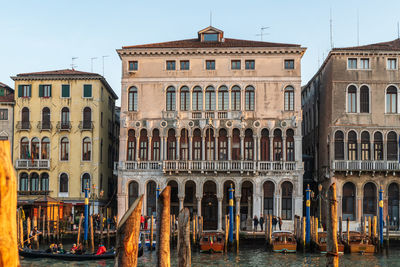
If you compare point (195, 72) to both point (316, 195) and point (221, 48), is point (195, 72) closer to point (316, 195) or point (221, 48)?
point (221, 48)

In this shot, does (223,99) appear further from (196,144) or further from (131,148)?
(131,148)

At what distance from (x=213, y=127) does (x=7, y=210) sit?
31.1 m

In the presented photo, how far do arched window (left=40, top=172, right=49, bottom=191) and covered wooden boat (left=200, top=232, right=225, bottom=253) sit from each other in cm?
1356

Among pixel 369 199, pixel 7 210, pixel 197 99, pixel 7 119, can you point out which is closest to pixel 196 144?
pixel 197 99

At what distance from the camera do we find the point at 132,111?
36375 millimetres

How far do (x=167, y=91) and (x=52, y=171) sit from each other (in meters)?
8.74

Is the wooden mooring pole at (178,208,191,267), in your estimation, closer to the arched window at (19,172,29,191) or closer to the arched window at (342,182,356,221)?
the arched window at (342,182,356,221)

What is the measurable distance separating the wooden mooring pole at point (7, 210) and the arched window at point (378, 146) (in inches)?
1257

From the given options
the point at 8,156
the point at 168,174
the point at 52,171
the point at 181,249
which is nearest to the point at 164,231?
the point at 181,249

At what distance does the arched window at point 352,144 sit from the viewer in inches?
1366

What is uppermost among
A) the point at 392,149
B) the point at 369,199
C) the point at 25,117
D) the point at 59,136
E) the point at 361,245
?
the point at 25,117

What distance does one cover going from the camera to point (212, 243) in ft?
88.2

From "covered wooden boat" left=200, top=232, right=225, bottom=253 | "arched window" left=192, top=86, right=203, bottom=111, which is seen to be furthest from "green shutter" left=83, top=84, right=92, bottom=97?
"covered wooden boat" left=200, top=232, right=225, bottom=253

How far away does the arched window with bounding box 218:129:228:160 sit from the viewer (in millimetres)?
35875
